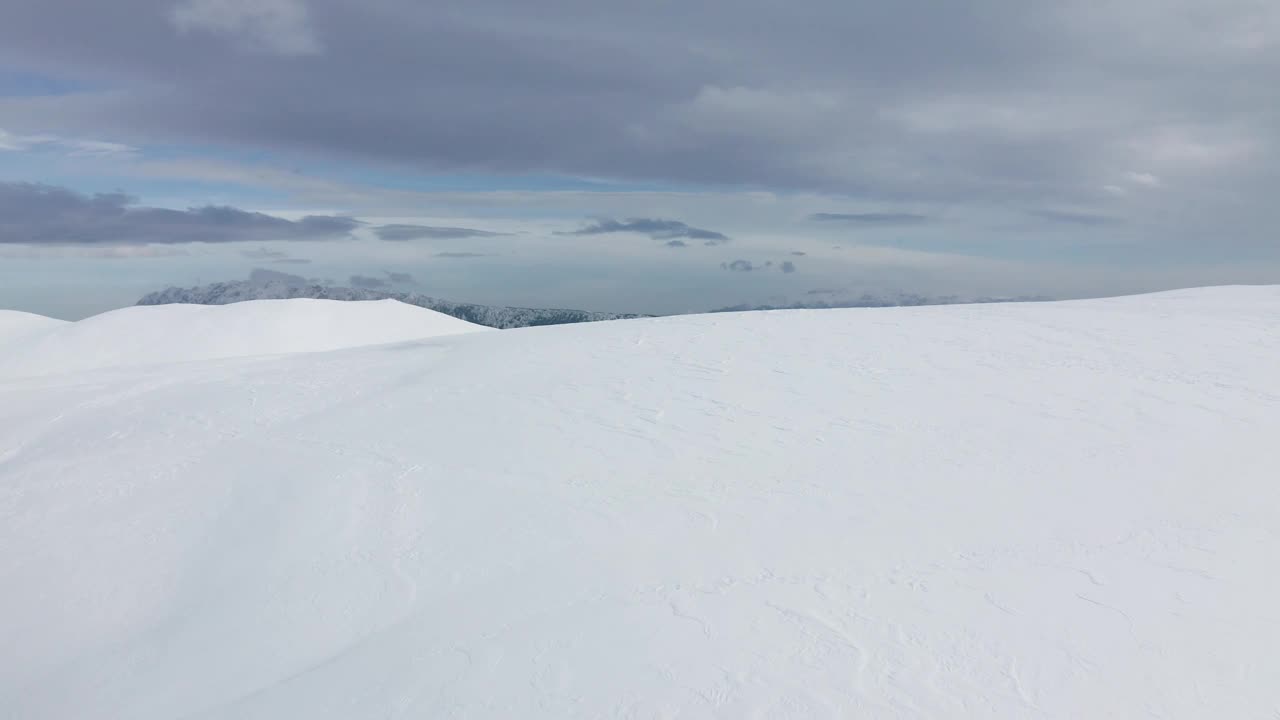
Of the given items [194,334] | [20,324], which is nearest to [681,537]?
[194,334]

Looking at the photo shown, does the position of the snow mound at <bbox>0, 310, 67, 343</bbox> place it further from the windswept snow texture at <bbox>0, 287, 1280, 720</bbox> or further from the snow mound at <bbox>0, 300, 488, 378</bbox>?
the windswept snow texture at <bbox>0, 287, 1280, 720</bbox>

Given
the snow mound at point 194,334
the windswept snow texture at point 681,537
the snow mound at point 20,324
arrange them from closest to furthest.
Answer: the windswept snow texture at point 681,537
the snow mound at point 194,334
the snow mound at point 20,324

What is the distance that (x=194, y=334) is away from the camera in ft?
105

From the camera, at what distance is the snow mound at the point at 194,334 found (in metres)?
30.2

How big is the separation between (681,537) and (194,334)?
2871 cm

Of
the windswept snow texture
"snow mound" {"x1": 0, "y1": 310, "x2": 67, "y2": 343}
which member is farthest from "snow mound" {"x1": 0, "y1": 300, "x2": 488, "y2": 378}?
the windswept snow texture

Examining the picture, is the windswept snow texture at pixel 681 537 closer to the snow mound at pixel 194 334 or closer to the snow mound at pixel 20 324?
the snow mound at pixel 194 334

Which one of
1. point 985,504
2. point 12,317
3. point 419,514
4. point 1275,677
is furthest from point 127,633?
point 12,317

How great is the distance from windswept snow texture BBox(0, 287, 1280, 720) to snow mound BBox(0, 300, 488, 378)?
15038 millimetres

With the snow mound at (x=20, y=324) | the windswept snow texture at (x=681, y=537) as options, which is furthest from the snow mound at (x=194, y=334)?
Result: the windswept snow texture at (x=681, y=537)

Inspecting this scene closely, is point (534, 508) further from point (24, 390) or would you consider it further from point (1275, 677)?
point (24, 390)

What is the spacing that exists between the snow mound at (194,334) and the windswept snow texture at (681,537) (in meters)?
15.0

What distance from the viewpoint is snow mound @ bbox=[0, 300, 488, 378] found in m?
30.2

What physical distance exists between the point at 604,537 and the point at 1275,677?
6.06 m
